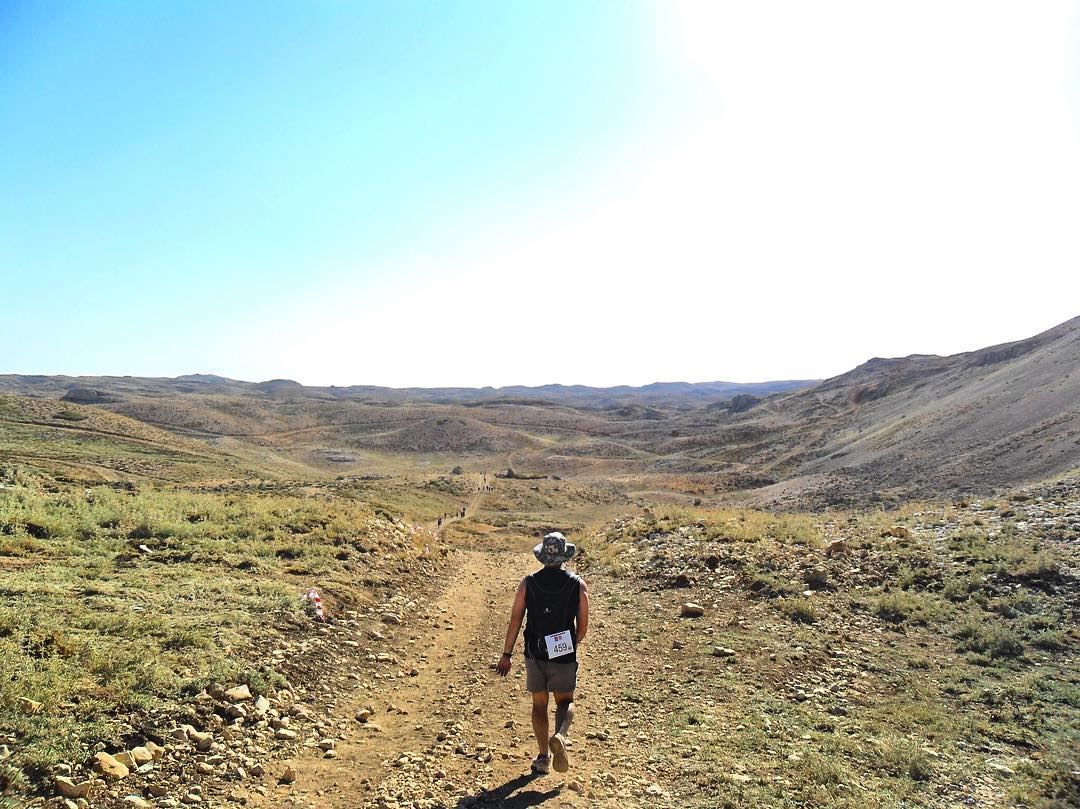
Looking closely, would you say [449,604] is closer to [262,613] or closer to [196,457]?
[262,613]

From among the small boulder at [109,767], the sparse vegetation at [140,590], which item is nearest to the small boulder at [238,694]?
the sparse vegetation at [140,590]

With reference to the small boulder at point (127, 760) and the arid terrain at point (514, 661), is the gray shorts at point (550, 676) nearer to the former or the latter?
the arid terrain at point (514, 661)

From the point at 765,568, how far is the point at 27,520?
605 inches

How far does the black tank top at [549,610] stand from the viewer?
5539 millimetres

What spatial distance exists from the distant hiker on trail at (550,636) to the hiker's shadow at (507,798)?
0.36m

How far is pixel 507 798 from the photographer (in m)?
5.13

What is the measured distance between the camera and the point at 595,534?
2228cm

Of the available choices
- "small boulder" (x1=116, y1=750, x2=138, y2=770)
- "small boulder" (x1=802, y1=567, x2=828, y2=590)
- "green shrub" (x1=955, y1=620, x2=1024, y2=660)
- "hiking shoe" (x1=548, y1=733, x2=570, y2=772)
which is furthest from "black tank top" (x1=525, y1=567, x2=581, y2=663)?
"small boulder" (x1=802, y1=567, x2=828, y2=590)

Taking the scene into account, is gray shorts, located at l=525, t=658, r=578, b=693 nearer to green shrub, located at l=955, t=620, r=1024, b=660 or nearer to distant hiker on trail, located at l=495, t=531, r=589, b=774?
distant hiker on trail, located at l=495, t=531, r=589, b=774

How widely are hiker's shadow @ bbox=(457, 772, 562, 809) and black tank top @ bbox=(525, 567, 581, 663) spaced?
45.1 inches

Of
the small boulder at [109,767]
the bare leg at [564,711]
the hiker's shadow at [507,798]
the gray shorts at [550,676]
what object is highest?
the gray shorts at [550,676]

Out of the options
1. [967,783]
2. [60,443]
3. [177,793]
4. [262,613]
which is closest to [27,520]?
[262,613]

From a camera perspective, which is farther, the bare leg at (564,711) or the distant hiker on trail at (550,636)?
the distant hiker on trail at (550,636)

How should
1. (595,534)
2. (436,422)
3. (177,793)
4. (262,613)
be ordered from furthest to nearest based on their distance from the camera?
1. (436,422)
2. (595,534)
3. (262,613)
4. (177,793)
